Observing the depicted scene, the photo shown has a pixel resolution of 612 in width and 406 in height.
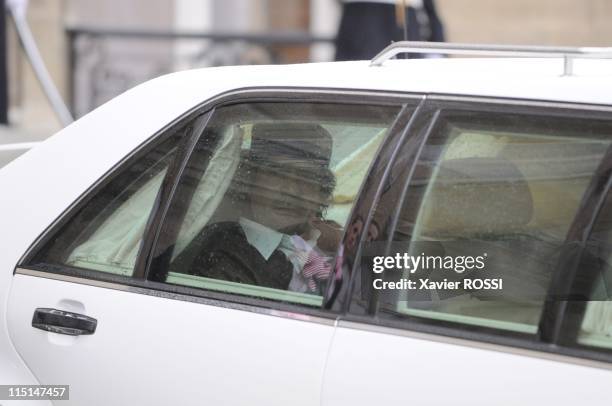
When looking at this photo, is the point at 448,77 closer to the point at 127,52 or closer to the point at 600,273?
the point at 600,273

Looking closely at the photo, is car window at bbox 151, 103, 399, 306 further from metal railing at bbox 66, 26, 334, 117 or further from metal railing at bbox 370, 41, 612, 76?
metal railing at bbox 66, 26, 334, 117

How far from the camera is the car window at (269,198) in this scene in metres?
2.52

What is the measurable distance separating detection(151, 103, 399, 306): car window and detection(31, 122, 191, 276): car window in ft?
0.30

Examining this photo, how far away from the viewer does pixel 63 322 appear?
271cm

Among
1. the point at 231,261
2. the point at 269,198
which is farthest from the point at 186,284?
the point at 269,198

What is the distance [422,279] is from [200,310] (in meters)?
0.57

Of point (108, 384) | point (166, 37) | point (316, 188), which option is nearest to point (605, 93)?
point (316, 188)

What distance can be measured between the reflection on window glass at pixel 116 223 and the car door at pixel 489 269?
68 cm

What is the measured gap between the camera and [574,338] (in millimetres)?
2133

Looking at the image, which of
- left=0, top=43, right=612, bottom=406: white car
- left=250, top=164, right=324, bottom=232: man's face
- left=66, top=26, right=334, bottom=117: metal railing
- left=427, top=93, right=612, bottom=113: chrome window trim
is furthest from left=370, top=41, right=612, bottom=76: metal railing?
left=66, top=26, right=334, bottom=117: metal railing

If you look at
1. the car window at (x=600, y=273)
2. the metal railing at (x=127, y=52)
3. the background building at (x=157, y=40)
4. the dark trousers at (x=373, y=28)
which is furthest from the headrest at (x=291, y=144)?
the metal railing at (x=127, y=52)

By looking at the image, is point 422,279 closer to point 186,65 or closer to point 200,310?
point 200,310

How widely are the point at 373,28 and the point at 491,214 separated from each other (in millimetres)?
4549

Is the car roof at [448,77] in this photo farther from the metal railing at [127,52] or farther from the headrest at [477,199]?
the metal railing at [127,52]
